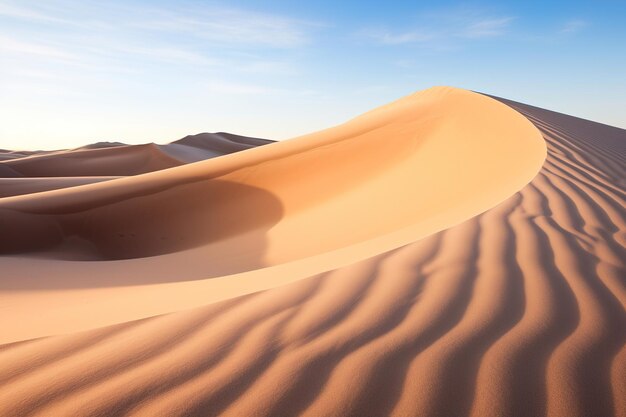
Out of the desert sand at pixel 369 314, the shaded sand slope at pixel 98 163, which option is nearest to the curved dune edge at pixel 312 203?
the desert sand at pixel 369 314

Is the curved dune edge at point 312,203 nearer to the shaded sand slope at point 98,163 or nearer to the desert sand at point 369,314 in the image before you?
the desert sand at point 369,314

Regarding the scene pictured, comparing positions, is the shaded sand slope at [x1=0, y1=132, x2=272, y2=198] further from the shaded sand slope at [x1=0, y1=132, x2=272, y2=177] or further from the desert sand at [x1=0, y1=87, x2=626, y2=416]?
the desert sand at [x1=0, y1=87, x2=626, y2=416]

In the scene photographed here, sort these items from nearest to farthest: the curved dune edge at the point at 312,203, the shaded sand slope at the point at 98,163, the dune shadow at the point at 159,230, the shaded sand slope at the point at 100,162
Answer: the curved dune edge at the point at 312,203
the dune shadow at the point at 159,230
the shaded sand slope at the point at 98,163
the shaded sand slope at the point at 100,162

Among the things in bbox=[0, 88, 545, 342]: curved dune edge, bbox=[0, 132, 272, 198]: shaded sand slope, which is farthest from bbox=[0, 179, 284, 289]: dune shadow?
bbox=[0, 132, 272, 198]: shaded sand slope

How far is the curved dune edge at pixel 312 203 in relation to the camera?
260 cm

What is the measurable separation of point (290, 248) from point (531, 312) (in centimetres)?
320

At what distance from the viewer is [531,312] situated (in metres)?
1.82

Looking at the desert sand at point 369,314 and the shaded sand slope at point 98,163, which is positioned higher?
the desert sand at point 369,314

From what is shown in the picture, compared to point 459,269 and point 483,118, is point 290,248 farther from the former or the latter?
point 483,118

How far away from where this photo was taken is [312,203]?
6371 mm

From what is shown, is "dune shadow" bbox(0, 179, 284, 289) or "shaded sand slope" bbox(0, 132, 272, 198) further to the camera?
"shaded sand slope" bbox(0, 132, 272, 198)

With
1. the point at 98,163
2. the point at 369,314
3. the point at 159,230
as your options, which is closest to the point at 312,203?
the point at 159,230

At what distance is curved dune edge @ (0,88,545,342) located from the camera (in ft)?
8.54

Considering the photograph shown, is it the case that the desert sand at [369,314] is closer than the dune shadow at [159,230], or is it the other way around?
the desert sand at [369,314]
